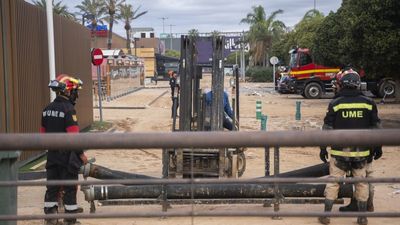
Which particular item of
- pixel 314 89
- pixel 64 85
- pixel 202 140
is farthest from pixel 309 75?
pixel 202 140

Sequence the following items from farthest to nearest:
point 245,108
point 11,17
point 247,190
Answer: point 245,108 < point 11,17 < point 247,190

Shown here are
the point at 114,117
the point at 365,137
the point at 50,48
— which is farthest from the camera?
the point at 114,117

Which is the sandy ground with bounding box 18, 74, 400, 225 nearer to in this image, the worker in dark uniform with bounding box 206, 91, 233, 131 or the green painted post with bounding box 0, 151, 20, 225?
the green painted post with bounding box 0, 151, 20, 225

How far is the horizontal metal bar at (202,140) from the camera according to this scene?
2590 mm

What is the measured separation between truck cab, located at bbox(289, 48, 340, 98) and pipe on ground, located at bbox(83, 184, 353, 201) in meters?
26.4

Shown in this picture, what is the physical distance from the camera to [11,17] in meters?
9.93

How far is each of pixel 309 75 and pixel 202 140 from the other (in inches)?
1244

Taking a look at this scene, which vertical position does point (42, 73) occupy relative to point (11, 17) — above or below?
below

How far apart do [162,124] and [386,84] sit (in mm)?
16666

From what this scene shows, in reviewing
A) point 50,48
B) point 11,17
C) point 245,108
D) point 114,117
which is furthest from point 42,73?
point 245,108

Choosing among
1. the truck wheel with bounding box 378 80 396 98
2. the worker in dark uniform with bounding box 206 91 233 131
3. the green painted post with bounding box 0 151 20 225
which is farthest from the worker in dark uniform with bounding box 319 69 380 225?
the truck wheel with bounding box 378 80 396 98

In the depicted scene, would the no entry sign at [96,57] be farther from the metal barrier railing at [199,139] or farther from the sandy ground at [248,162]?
the metal barrier railing at [199,139]

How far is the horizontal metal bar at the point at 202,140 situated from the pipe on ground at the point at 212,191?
4596mm

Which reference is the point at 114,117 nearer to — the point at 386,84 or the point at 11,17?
the point at 11,17
